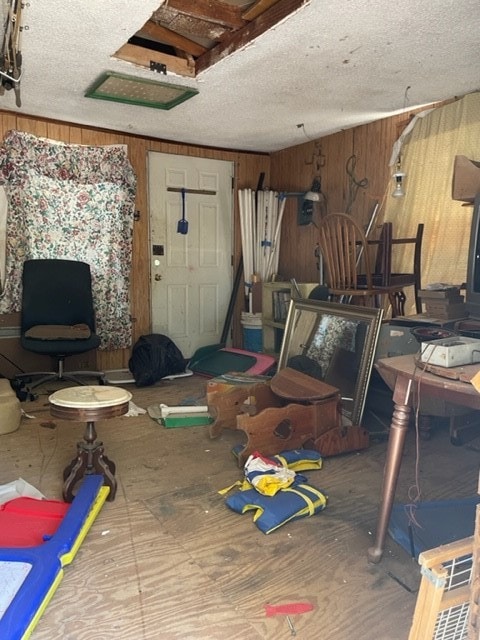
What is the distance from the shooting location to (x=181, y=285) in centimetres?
489

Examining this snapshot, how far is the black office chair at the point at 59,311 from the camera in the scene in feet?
12.0

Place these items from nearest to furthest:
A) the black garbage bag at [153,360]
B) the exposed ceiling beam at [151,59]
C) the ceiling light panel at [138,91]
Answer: the exposed ceiling beam at [151,59]
the ceiling light panel at [138,91]
the black garbage bag at [153,360]

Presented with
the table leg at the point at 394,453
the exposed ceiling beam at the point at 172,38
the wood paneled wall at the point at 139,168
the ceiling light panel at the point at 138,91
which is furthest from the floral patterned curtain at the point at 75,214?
the table leg at the point at 394,453

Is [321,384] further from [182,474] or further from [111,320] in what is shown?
[111,320]

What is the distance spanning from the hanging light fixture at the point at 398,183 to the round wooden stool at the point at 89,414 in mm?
2502

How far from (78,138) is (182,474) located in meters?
3.10

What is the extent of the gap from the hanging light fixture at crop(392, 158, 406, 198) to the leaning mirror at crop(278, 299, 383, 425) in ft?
3.43

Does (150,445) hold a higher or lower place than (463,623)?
lower

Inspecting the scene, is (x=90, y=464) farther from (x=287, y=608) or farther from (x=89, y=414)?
(x=287, y=608)

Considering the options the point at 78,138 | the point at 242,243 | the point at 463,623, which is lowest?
the point at 463,623

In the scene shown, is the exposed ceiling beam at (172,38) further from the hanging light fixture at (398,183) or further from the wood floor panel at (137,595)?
the wood floor panel at (137,595)

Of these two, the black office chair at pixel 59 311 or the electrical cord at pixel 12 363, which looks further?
the electrical cord at pixel 12 363

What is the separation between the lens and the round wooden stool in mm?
2088

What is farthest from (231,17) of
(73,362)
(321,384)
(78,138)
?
(73,362)
